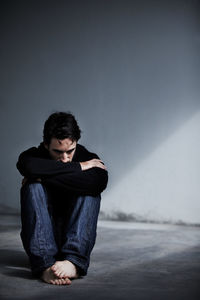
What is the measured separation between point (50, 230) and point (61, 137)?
492 millimetres

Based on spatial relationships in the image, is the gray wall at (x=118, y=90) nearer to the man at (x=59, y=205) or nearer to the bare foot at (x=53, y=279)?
the man at (x=59, y=205)

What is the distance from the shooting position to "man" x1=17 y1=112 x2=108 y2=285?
2.21 metres

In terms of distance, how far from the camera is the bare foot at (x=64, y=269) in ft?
7.05

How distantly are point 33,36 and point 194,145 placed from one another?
6.52 ft

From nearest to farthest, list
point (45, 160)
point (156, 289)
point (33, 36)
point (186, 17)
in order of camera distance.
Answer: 1. point (156, 289)
2. point (45, 160)
3. point (186, 17)
4. point (33, 36)

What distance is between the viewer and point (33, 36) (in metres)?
4.54

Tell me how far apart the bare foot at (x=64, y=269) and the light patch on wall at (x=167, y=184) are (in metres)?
2.10

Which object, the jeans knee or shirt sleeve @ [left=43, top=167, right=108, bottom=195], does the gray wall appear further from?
the jeans knee

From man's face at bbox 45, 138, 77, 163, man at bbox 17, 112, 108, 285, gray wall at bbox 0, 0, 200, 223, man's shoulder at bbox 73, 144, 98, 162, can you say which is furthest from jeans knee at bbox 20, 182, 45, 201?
gray wall at bbox 0, 0, 200, 223

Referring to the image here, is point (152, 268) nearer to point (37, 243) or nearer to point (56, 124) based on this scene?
point (37, 243)

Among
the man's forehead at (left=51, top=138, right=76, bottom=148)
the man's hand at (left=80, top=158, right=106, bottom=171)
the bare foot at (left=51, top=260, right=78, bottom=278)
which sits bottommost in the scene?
the bare foot at (left=51, top=260, right=78, bottom=278)

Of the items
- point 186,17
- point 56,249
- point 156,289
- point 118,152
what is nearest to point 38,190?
point 56,249

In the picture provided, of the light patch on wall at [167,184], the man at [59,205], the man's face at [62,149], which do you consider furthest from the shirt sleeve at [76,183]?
the light patch on wall at [167,184]

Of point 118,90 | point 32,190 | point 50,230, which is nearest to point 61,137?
point 32,190
